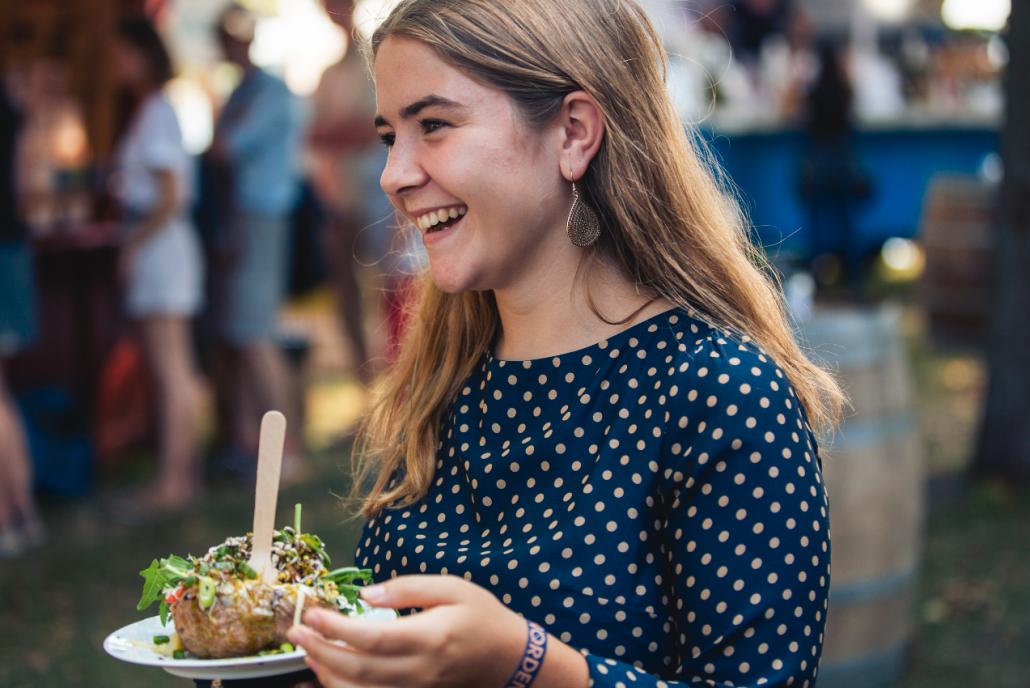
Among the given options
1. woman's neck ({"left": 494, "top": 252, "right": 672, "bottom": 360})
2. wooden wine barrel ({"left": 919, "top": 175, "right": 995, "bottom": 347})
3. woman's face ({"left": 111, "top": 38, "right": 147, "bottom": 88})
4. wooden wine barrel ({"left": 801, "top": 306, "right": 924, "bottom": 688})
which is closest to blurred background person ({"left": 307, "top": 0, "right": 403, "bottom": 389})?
woman's face ({"left": 111, "top": 38, "right": 147, "bottom": 88})

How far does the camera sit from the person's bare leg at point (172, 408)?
19.6 ft

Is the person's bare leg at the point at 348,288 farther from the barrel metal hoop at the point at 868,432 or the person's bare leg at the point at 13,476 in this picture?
the barrel metal hoop at the point at 868,432

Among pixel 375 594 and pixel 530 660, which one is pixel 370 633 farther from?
pixel 530 660

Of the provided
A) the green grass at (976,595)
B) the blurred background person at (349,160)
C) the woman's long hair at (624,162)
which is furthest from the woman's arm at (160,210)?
the woman's long hair at (624,162)

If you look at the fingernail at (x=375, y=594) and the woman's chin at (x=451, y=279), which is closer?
the fingernail at (x=375, y=594)

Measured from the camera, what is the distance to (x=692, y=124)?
2.07 m

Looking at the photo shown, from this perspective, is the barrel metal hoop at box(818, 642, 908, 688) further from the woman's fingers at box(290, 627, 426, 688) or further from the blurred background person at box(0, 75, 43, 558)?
the blurred background person at box(0, 75, 43, 558)

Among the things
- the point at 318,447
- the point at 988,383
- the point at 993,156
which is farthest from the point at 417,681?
the point at 993,156

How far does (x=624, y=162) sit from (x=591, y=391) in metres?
0.30

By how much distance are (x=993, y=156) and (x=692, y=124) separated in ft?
36.6

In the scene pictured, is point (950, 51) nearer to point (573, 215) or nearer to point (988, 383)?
point (988, 383)

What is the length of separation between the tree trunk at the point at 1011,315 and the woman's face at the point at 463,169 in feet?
15.1

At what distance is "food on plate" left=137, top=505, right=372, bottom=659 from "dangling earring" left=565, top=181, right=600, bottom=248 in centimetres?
52

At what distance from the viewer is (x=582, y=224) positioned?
1762mm
